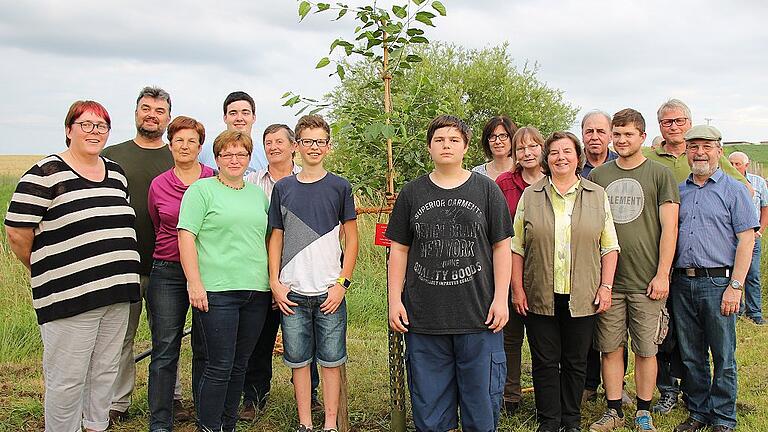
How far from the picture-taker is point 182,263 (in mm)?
3803

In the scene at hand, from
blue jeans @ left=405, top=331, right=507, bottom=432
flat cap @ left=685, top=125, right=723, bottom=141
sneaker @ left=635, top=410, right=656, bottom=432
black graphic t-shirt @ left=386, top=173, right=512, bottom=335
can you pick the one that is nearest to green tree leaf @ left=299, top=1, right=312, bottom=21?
black graphic t-shirt @ left=386, top=173, right=512, bottom=335

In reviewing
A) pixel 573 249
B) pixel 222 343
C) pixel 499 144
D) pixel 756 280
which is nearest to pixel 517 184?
pixel 499 144

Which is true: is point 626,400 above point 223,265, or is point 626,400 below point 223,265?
below

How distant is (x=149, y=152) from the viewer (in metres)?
4.50

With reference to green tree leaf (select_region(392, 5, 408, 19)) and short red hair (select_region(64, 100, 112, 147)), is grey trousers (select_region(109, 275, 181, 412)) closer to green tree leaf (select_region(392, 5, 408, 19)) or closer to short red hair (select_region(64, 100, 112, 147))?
short red hair (select_region(64, 100, 112, 147))

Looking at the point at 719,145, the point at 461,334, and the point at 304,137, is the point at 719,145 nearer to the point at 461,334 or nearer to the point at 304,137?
the point at 461,334

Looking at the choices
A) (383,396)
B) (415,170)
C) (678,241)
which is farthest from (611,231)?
(383,396)

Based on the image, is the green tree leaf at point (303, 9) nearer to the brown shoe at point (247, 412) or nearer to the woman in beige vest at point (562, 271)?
the woman in beige vest at point (562, 271)

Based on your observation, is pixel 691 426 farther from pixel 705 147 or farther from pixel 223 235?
pixel 223 235

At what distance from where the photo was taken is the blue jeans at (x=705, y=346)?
4226 mm

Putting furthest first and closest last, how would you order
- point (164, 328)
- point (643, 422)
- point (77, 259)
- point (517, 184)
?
point (517, 184), point (643, 422), point (164, 328), point (77, 259)

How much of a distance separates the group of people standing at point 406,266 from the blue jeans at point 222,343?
0.01 metres

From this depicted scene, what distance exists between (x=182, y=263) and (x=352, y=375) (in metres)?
2.38

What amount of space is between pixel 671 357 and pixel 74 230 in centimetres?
410
